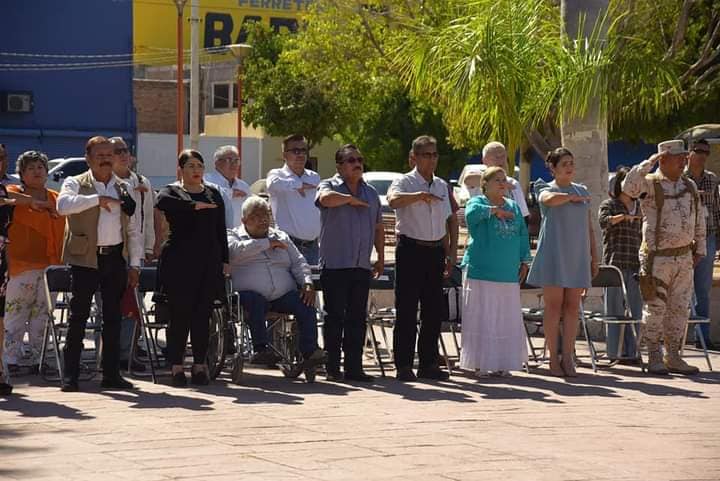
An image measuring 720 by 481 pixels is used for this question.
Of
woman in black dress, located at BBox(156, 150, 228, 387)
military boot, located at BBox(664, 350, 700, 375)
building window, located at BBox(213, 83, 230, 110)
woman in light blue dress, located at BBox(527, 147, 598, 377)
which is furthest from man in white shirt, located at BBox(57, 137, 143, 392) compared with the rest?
building window, located at BBox(213, 83, 230, 110)

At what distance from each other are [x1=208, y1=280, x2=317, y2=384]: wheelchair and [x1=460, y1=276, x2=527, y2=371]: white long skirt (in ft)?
4.68

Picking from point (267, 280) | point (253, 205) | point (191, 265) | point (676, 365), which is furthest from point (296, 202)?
point (676, 365)

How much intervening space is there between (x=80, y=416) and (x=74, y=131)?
33671mm

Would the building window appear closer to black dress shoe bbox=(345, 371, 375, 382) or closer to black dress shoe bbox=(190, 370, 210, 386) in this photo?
black dress shoe bbox=(345, 371, 375, 382)

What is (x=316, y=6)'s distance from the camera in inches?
1340

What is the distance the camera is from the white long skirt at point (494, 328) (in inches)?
493

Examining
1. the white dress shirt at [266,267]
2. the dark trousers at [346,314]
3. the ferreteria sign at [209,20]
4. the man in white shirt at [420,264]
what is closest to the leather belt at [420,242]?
the man in white shirt at [420,264]

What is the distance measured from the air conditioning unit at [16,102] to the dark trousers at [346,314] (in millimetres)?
31303

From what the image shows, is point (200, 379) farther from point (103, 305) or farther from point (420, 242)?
point (420, 242)

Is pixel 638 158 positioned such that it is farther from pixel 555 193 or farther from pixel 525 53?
pixel 555 193

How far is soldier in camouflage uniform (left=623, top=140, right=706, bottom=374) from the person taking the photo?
13.0m

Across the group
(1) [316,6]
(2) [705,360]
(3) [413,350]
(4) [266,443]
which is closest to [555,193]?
(3) [413,350]

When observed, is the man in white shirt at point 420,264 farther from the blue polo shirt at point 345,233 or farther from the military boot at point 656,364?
Result: the military boot at point 656,364

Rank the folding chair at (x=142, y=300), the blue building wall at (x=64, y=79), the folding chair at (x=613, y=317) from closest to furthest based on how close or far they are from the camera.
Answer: the folding chair at (x=142, y=300) < the folding chair at (x=613, y=317) < the blue building wall at (x=64, y=79)
